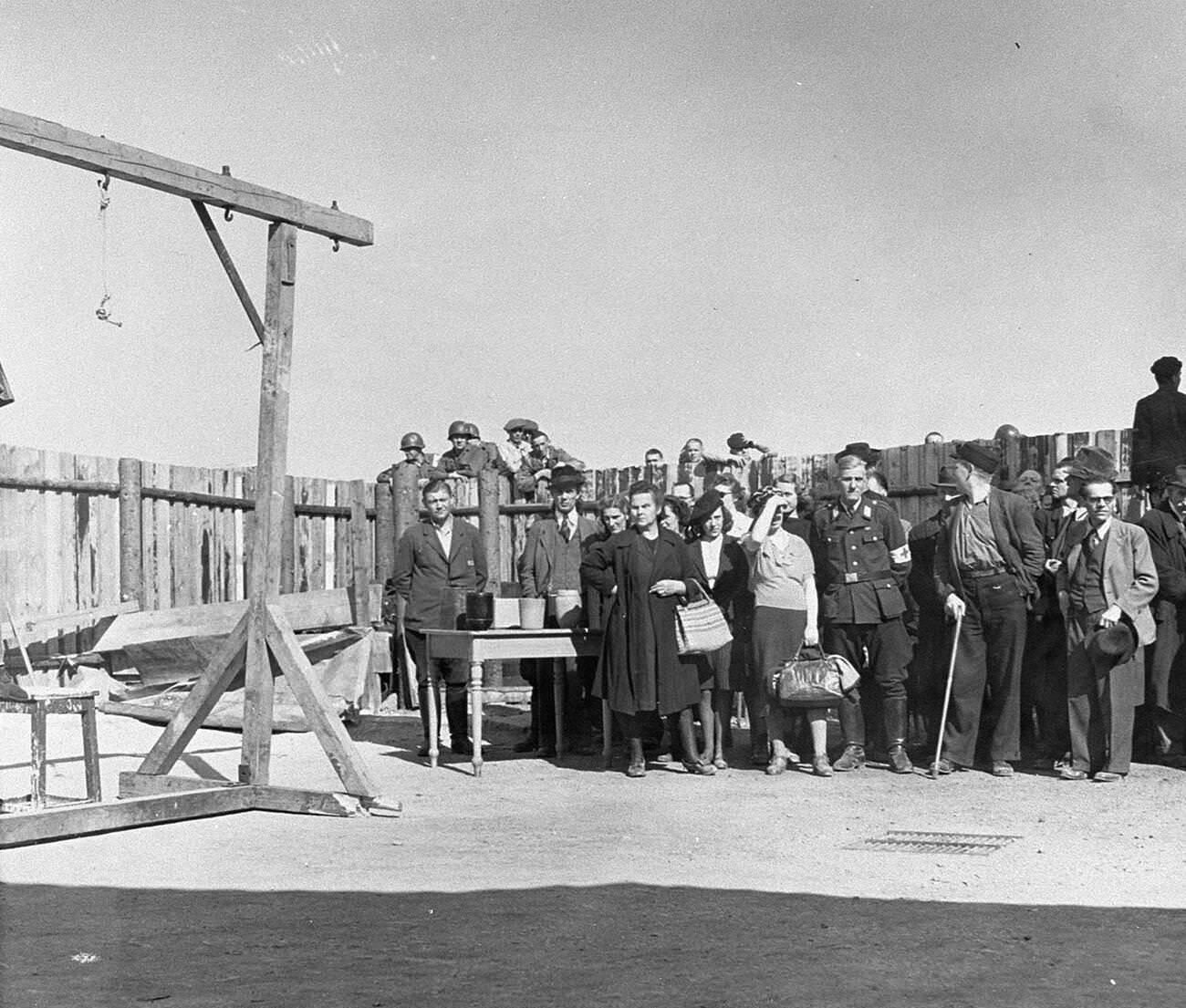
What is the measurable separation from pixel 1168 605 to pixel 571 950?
19.2ft

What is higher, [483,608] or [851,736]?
[483,608]

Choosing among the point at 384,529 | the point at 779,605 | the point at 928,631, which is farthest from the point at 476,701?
the point at 384,529

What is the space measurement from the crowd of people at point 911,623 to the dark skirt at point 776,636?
1cm

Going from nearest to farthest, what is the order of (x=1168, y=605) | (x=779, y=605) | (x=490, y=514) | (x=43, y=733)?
(x=43, y=733) → (x=1168, y=605) → (x=779, y=605) → (x=490, y=514)

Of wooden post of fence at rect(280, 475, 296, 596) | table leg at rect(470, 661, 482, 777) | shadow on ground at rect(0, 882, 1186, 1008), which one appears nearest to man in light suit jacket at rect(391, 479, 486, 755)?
table leg at rect(470, 661, 482, 777)

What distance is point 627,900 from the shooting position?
598 cm

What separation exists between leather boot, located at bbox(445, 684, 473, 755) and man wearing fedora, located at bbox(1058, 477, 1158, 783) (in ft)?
13.0

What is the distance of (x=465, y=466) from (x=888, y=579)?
671 cm

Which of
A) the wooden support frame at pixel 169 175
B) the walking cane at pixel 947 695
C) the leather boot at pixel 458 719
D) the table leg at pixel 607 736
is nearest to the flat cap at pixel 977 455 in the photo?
the walking cane at pixel 947 695

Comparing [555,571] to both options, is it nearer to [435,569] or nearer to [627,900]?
[435,569]

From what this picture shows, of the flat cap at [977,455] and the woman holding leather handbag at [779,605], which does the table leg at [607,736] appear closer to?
the woman holding leather handbag at [779,605]

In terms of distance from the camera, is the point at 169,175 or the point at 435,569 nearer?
the point at 169,175

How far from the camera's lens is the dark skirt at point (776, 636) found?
9867 mm

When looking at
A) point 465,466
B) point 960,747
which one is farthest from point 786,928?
point 465,466
